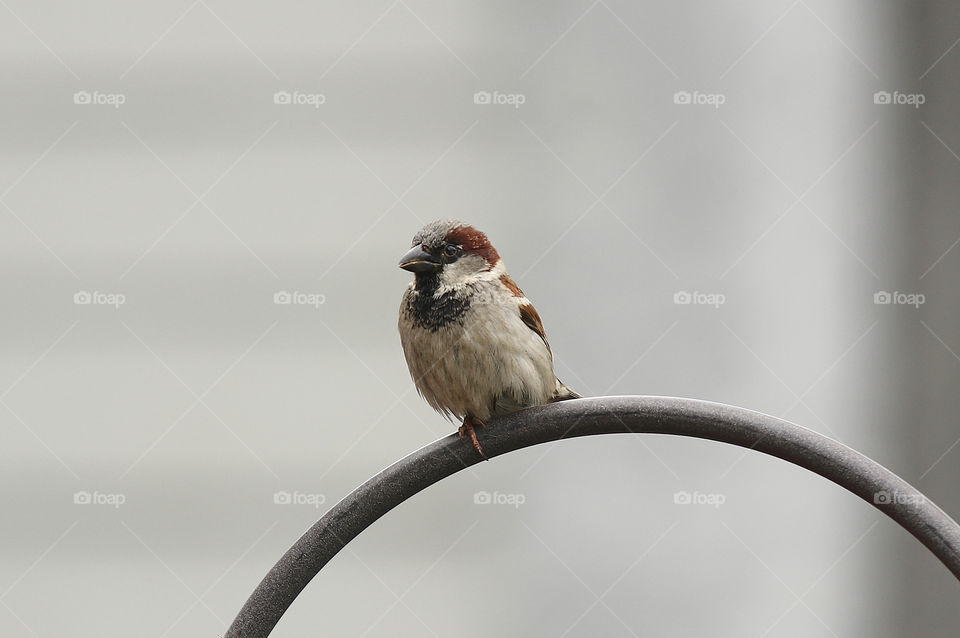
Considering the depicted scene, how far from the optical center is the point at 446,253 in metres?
1.80

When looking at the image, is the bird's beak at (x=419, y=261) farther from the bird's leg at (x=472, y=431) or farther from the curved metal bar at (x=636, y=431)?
the curved metal bar at (x=636, y=431)

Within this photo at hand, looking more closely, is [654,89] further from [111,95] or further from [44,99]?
[44,99]

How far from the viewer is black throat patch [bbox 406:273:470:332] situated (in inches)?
68.7

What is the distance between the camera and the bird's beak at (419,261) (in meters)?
1.73

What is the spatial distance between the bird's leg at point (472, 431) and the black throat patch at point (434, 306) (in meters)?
0.20

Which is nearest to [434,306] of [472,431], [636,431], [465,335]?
[465,335]

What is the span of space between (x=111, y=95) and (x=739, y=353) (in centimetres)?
268

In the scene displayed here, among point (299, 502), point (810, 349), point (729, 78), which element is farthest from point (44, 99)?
point (810, 349)

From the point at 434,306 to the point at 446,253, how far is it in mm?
119

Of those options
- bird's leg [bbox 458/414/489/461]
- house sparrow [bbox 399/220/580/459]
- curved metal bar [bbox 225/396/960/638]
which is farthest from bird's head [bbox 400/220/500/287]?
curved metal bar [bbox 225/396/960/638]

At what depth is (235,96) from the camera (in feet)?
11.0

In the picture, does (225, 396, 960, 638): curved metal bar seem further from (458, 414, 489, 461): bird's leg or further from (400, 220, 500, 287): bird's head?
(400, 220, 500, 287): bird's head

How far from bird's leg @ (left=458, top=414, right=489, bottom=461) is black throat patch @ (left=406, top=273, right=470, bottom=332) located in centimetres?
20

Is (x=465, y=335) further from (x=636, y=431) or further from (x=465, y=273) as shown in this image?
(x=636, y=431)
